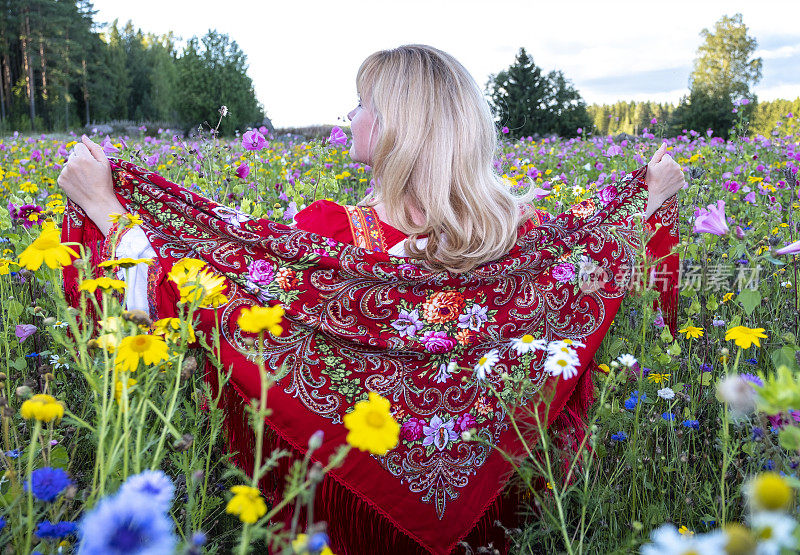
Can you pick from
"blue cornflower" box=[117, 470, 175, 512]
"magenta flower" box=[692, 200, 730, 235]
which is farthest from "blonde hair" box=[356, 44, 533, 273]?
"blue cornflower" box=[117, 470, 175, 512]

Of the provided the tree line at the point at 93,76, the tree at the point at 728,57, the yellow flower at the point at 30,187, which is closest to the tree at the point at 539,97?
the tree line at the point at 93,76

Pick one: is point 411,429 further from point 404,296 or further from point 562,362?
point 562,362

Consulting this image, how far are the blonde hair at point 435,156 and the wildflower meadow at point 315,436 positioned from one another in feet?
1.28

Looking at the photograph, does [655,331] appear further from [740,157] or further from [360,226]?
[740,157]

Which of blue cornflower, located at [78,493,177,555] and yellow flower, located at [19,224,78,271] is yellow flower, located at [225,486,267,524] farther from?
yellow flower, located at [19,224,78,271]

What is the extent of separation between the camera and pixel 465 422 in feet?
4.84

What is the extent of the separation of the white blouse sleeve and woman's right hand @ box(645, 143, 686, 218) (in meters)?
1.43

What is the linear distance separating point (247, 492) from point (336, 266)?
87 centimetres

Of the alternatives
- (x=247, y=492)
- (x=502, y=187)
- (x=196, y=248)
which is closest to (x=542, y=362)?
(x=502, y=187)

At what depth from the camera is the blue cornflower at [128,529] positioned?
0.41 meters

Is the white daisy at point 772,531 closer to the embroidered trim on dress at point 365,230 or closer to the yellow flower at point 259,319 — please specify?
the yellow flower at point 259,319

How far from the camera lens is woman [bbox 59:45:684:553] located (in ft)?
4.69

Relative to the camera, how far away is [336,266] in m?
1.47

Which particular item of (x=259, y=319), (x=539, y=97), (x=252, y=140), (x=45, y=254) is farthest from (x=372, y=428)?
(x=539, y=97)
